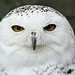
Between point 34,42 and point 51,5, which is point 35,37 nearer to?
point 34,42

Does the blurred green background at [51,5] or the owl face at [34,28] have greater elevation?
the blurred green background at [51,5]

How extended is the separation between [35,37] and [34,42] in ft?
0.11

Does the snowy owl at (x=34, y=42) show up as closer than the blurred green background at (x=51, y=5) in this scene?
Yes

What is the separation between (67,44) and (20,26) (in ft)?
1.17

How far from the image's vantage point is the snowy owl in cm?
133

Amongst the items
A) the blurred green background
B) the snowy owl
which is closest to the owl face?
the snowy owl

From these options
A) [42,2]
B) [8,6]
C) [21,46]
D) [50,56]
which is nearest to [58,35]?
[50,56]

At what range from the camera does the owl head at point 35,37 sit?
4.35ft

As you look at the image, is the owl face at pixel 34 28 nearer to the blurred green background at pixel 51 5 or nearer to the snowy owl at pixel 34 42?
the snowy owl at pixel 34 42

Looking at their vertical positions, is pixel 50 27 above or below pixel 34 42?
above

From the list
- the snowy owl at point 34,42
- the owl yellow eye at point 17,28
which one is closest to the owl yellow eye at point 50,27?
the snowy owl at point 34,42

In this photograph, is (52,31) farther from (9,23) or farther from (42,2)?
(42,2)

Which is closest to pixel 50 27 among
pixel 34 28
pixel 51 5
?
pixel 34 28

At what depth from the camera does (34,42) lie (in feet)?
4.24
